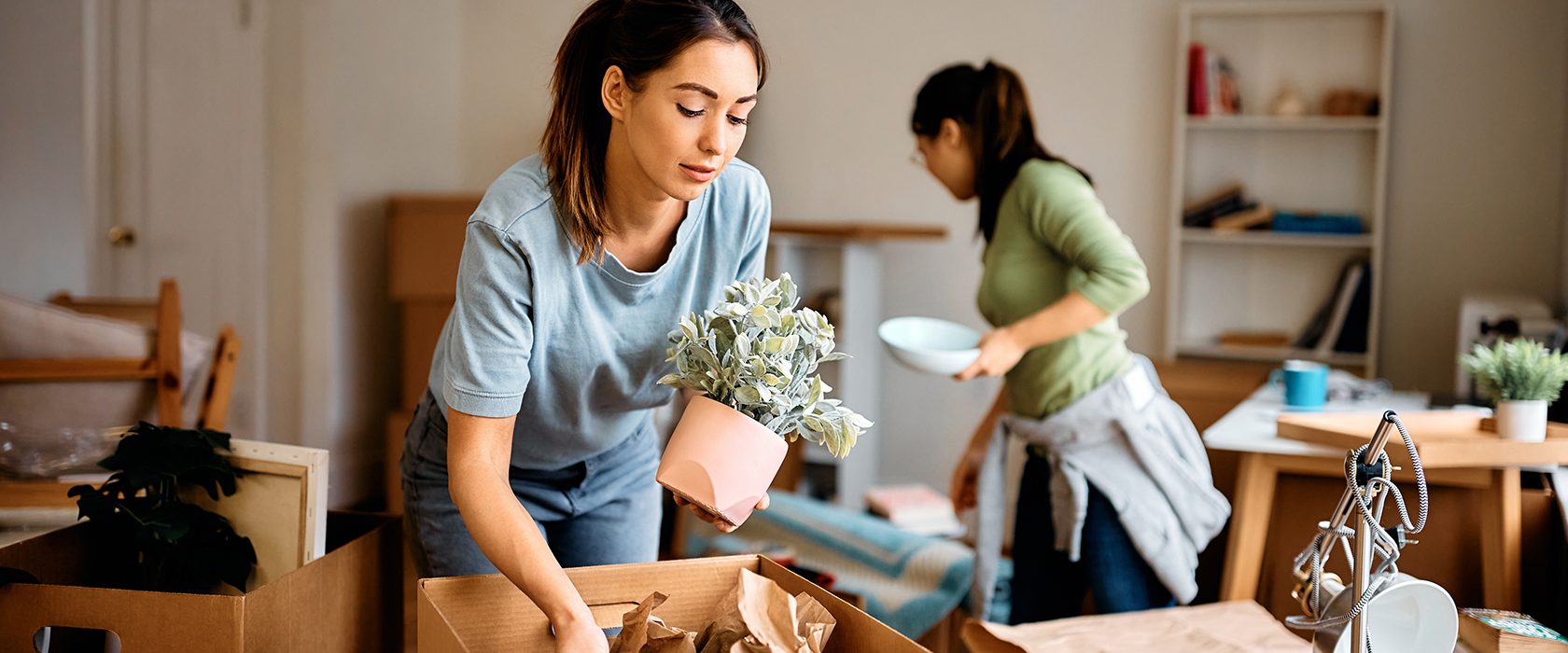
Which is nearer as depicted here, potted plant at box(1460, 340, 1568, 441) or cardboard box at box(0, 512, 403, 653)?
cardboard box at box(0, 512, 403, 653)

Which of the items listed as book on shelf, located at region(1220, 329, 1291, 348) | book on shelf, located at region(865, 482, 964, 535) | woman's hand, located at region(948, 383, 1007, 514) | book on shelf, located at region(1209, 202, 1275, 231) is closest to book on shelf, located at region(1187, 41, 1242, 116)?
book on shelf, located at region(1209, 202, 1275, 231)

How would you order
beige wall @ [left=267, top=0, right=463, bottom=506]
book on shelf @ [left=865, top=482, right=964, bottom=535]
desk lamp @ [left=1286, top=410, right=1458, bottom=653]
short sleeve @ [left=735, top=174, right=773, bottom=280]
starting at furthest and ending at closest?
beige wall @ [left=267, top=0, right=463, bottom=506] < book on shelf @ [left=865, top=482, right=964, bottom=535] < short sleeve @ [left=735, top=174, right=773, bottom=280] < desk lamp @ [left=1286, top=410, right=1458, bottom=653]

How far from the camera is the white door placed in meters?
3.63

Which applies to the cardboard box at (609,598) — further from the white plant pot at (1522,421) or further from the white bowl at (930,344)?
the white plant pot at (1522,421)

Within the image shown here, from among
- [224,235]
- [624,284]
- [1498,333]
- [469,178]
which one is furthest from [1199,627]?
[469,178]

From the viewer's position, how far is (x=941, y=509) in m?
2.97

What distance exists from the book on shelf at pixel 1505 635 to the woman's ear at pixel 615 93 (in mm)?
920

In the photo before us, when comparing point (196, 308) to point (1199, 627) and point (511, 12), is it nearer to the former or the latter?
point (511, 12)

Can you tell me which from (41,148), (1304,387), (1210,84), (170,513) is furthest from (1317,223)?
(41,148)

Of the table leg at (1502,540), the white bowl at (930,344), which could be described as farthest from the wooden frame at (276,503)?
the table leg at (1502,540)

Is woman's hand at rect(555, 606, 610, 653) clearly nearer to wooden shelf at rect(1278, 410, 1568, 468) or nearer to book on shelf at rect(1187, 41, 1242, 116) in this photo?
wooden shelf at rect(1278, 410, 1568, 468)

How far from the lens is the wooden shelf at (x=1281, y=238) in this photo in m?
3.32

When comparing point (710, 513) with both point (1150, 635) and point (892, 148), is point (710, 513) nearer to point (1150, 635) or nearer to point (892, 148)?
point (1150, 635)

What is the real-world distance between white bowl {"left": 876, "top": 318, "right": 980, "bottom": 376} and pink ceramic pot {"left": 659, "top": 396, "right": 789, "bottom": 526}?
747 millimetres
